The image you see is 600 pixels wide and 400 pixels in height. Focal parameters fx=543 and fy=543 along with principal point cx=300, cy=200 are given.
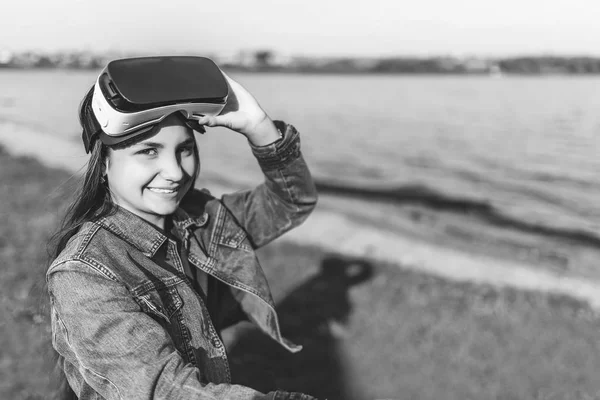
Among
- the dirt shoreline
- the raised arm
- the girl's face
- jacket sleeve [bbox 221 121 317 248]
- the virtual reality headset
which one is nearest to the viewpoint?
the virtual reality headset

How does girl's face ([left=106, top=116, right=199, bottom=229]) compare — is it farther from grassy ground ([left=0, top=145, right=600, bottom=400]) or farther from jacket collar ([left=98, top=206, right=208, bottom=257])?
grassy ground ([left=0, top=145, right=600, bottom=400])

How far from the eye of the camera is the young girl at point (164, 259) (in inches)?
69.9

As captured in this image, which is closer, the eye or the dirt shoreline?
the eye

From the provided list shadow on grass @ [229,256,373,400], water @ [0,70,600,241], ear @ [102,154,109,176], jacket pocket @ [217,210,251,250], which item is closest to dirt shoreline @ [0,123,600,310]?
shadow on grass @ [229,256,373,400]

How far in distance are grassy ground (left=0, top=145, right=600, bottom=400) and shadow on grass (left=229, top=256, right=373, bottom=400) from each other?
1 cm

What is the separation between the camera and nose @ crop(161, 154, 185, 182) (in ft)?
7.13

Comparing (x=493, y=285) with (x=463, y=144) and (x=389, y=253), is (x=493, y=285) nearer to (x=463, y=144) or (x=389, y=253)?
(x=389, y=253)

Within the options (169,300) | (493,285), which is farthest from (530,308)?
(169,300)

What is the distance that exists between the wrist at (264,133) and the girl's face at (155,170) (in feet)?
1.01

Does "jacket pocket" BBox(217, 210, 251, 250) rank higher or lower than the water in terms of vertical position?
higher

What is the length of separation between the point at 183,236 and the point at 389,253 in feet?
19.8

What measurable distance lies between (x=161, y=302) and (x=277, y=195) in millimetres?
929

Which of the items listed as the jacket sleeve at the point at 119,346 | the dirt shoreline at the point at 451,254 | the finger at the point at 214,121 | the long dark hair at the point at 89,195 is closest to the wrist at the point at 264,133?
the finger at the point at 214,121

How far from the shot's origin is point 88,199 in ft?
7.47
